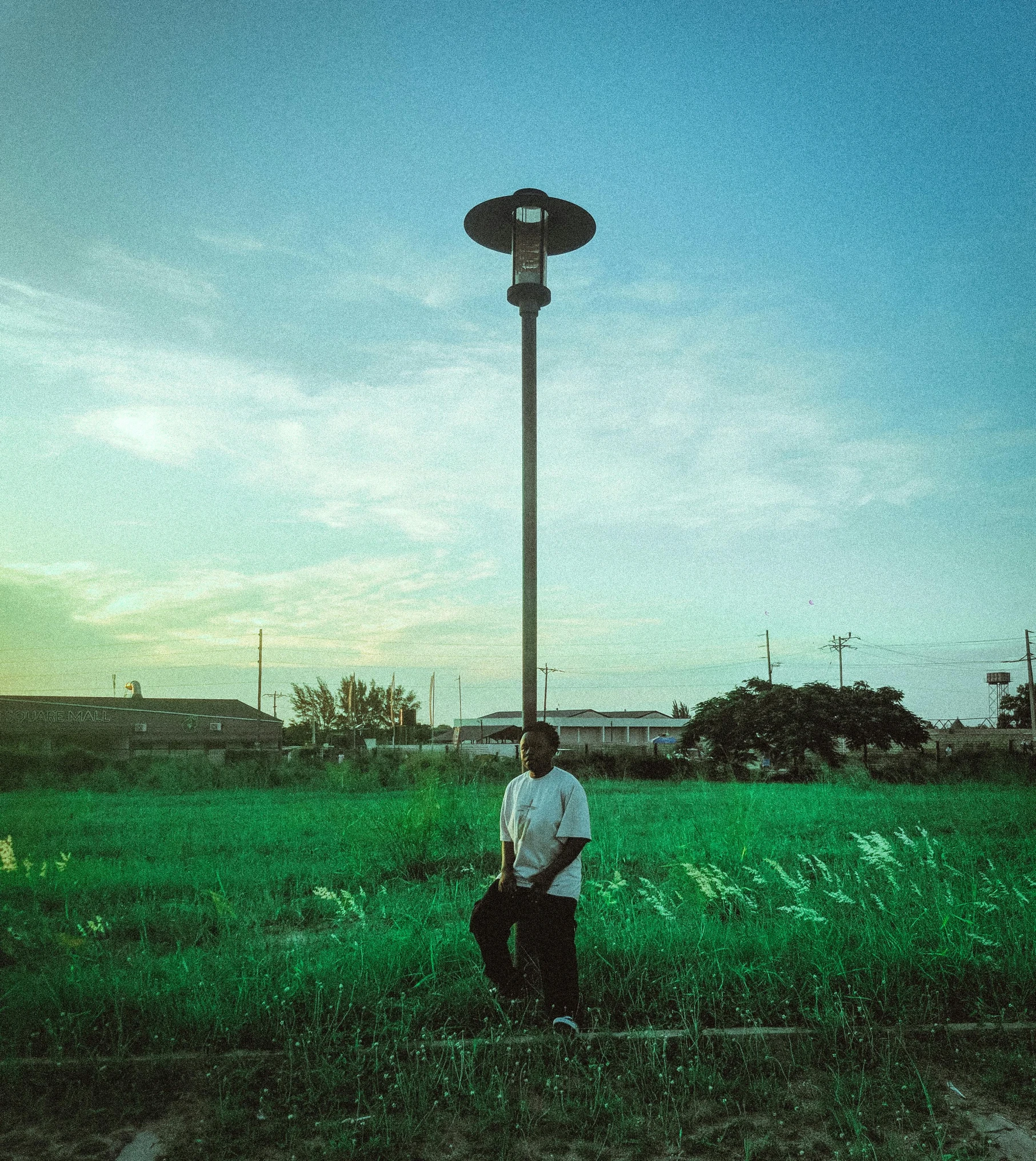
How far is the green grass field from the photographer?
3664 millimetres

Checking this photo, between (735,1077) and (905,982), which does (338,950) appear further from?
(905,982)

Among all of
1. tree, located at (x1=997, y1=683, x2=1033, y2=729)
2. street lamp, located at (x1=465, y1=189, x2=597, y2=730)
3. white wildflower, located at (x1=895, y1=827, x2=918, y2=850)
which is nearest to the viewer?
street lamp, located at (x1=465, y1=189, x2=597, y2=730)

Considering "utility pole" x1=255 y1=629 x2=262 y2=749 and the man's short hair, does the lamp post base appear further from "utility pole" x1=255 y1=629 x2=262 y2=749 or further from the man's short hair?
"utility pole" x1=255 y1=629 x2=262 y2=749

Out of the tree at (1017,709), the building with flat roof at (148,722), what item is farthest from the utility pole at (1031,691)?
the building with flat roof at (148,722)

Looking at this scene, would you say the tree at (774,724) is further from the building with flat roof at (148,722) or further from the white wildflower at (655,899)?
the white wildflower at (655,899)

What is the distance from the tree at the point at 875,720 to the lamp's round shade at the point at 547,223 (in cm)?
3073

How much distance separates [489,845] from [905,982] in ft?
18.8

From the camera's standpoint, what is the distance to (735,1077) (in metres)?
3.99

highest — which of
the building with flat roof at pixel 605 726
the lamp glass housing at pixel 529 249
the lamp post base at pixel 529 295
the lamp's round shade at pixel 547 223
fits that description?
the lamp's round shade at pixel 547 223

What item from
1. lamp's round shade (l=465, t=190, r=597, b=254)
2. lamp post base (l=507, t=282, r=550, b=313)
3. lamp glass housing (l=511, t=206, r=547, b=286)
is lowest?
lamp post base (l=507, t=282, r=550, b=313)

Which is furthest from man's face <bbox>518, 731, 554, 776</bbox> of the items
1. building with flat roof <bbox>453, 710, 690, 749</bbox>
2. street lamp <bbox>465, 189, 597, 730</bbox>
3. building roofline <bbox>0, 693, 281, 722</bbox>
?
building with flat roof <bbox>453, 710, 690, 749</bbox>

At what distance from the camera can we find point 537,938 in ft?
14.9

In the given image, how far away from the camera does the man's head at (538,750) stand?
4.64 m

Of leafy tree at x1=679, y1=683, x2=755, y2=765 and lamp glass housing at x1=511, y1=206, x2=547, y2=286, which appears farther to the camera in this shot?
leafy tree at x1=679, y1=683, x2=755, y2=765
